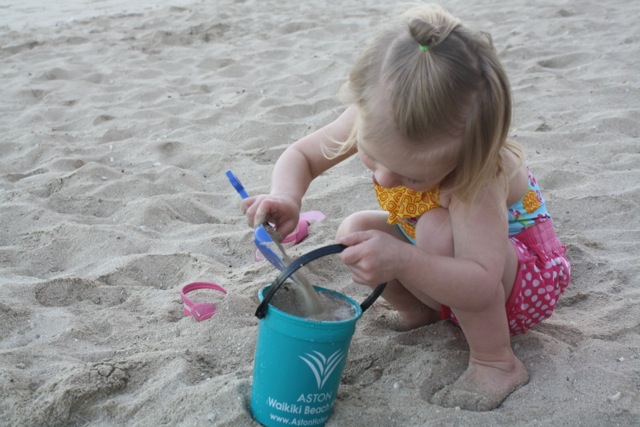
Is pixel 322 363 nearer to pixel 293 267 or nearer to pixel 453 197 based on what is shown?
pixel 293 267

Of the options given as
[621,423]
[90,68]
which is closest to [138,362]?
[621,423]

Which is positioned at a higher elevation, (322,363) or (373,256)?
(373,256)

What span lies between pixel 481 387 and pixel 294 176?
0.78 metres

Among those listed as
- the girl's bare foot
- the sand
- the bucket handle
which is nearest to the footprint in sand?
the sand

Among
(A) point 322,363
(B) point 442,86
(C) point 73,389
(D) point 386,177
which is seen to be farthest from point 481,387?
(C) point 73,389

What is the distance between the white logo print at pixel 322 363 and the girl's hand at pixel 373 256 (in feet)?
0.59

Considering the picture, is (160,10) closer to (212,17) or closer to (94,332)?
(212,17)

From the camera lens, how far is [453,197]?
1780mm

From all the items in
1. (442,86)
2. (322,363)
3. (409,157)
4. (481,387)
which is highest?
(442,86)

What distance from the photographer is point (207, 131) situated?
156 inches

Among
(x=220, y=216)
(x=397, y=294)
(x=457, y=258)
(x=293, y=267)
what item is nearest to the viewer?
(x=293, y=267)

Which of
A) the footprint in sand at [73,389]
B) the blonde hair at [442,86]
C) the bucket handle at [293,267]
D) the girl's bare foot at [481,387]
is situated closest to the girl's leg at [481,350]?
the girl's bare foot at [481,387]

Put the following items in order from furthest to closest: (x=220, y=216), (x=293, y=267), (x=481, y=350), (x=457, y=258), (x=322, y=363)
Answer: (x=220, y=216) < (x=481, y=350) < (x=457, y=258) < (x=322, y=363) < (x=293, y=267)

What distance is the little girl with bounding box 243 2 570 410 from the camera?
1.60 meters
